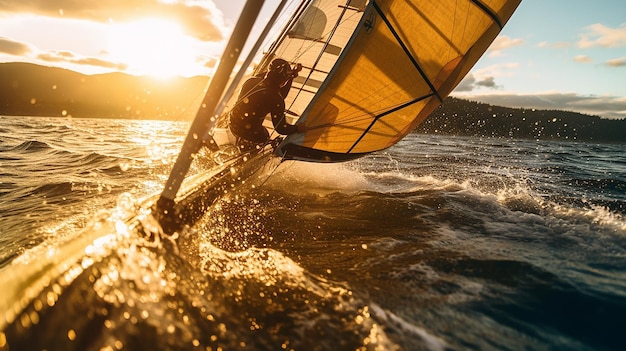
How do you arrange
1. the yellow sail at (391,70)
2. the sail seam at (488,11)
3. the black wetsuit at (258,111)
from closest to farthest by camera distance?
the yellow sail at (391,70)
the black wetsuit at (258,111)
the sail seam at (488,11)

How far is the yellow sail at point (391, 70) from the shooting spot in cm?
585

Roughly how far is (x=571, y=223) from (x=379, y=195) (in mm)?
3631

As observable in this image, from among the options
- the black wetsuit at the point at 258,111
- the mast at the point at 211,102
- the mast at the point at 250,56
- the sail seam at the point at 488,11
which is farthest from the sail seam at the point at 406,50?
the mast at the point at 211,102

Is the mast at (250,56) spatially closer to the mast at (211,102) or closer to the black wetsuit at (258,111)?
the mast at (211,102)

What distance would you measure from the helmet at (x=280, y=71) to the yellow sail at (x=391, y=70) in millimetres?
522

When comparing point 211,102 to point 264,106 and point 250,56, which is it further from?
point 264,106

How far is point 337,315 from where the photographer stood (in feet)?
8.94

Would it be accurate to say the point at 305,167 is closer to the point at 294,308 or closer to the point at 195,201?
the point at 195,201

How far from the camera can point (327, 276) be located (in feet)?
11.4

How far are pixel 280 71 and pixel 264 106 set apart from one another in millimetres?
772

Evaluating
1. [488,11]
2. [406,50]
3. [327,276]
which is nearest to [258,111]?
[406,50]

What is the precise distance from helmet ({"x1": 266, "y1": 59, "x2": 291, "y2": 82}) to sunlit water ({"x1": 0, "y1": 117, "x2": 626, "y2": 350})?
246 centimetres

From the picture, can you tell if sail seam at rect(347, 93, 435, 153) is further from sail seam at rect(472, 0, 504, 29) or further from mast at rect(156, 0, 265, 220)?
mast at rect(156, 0, 265, 220)

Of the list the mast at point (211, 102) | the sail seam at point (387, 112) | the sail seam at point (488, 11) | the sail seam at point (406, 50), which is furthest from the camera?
the sail seam at point (387, 112)
